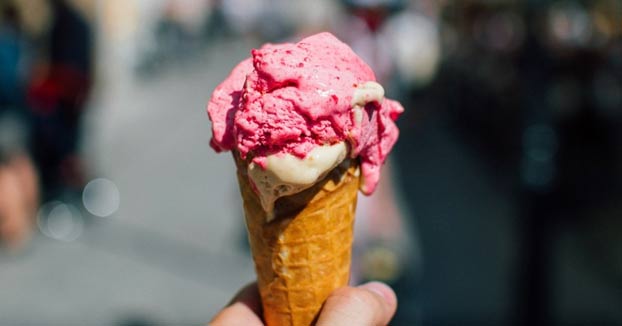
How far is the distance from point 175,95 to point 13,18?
423cm

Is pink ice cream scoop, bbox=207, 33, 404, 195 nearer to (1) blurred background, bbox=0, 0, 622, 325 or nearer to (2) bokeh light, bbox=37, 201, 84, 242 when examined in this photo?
(1) blurred background, bbox=0, 0, 622, 325

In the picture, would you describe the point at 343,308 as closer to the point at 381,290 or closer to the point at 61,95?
the point at 381,290

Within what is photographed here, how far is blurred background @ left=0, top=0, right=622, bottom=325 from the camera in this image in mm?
4078

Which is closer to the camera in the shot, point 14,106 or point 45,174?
point 14,106

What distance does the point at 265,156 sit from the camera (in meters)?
1.31

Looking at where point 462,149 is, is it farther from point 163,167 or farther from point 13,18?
point 13,18

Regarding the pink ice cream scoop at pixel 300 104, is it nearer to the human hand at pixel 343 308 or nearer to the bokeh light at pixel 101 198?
the human hand at pixel 343 308

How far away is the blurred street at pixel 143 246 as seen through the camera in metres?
4.10

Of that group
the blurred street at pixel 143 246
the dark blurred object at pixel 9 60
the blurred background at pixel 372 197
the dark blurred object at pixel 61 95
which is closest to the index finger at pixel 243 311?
the blurred background at pixel 372 197

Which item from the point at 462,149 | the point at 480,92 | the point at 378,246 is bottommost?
the point at 462,149

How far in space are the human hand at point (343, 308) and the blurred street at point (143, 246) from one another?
8.16 ft

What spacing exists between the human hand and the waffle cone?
0.18 ft

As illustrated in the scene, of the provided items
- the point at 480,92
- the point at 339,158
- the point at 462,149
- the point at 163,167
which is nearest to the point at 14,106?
the point at 163,167

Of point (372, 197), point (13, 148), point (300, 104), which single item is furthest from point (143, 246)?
point (300, 104)
